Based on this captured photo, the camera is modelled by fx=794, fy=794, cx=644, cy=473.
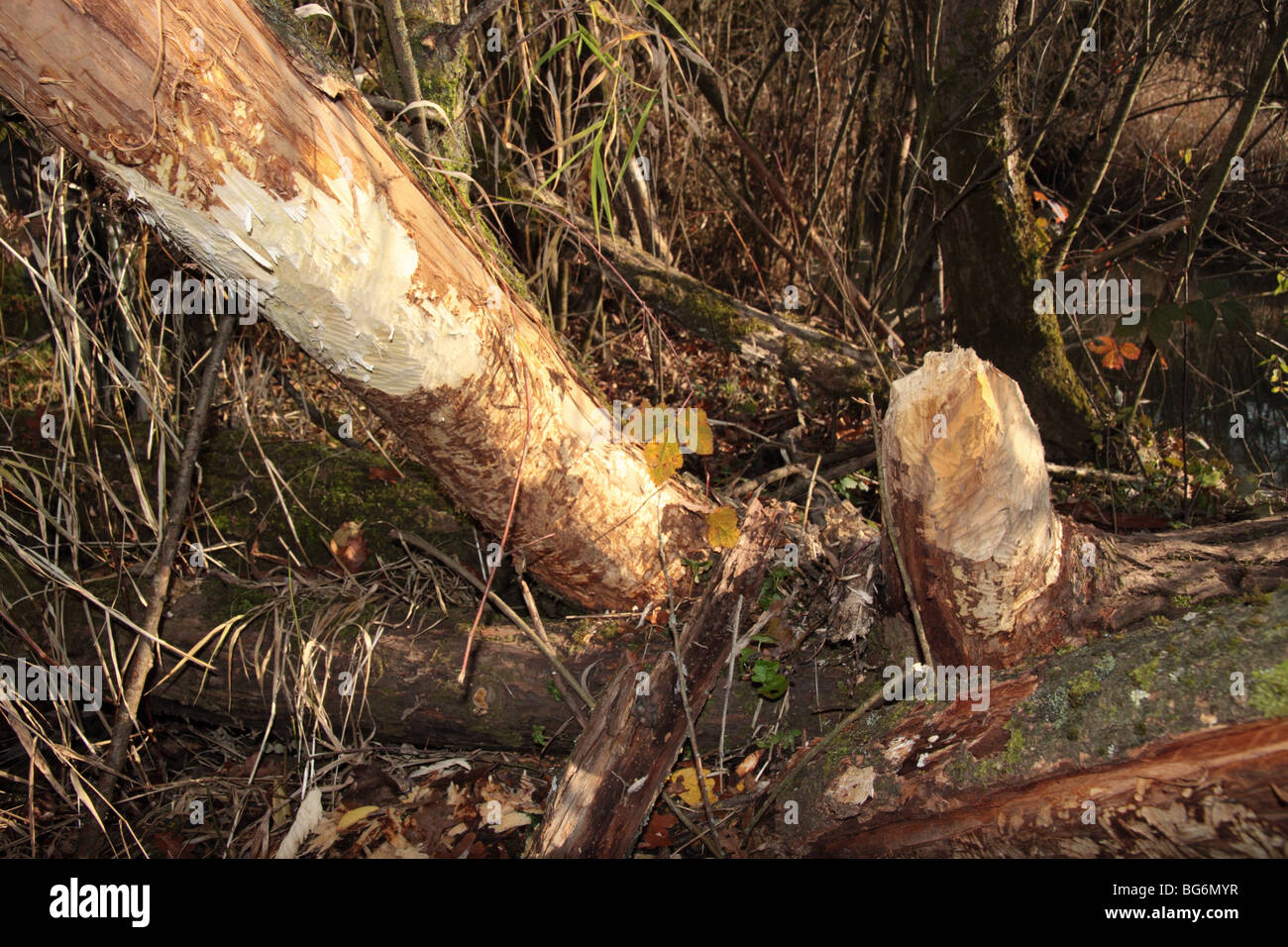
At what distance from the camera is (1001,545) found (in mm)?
1715

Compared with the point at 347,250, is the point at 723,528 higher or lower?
lower

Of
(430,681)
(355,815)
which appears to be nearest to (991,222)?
(430,681)

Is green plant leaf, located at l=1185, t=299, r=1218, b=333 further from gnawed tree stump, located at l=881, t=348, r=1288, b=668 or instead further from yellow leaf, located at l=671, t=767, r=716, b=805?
yellow leaf, located at l=671, t=767, r=716, b=805

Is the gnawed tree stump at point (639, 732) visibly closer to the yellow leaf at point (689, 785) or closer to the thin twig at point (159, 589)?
the yellow leaf at point (689, 785)

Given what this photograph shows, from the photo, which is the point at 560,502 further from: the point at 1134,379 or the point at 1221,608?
the point at 1134,379

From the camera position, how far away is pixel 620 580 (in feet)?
7.59

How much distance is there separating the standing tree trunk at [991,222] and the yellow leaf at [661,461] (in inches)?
70.0

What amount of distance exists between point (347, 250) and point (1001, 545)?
4.93 ft

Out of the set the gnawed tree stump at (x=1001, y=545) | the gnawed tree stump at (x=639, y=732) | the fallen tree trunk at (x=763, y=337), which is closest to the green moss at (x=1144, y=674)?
the gnawed tree stump at (x=1001, y=545)

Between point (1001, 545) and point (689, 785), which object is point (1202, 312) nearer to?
point (1001, 545)

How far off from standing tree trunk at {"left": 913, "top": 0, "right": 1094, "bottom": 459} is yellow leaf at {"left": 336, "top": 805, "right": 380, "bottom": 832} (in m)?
2.92

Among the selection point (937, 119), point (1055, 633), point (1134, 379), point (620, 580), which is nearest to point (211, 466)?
point (620, 580)

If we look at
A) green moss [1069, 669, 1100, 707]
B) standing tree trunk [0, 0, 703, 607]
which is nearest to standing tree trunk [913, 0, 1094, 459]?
standing tree trunk [0, 0, 703, 607]
